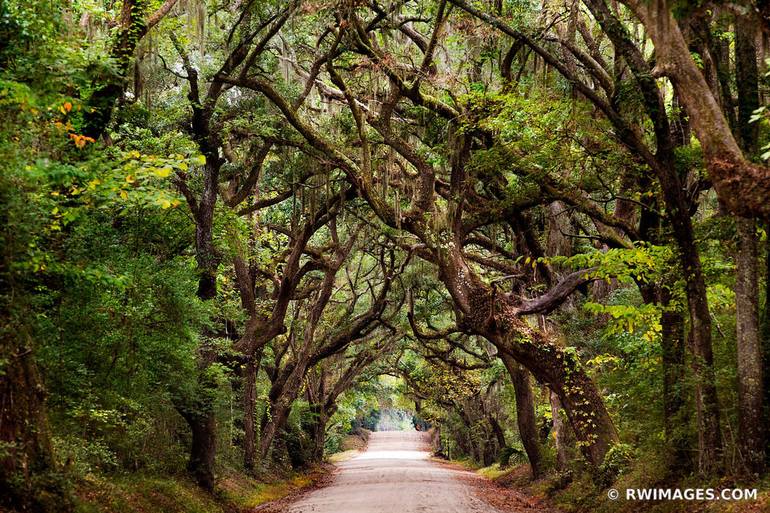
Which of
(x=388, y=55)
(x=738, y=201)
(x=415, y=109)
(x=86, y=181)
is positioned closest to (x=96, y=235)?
(x=86, y=181)

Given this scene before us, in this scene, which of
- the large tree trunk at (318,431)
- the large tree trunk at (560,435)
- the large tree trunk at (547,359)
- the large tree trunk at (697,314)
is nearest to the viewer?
the large tree trunk at (697,314)

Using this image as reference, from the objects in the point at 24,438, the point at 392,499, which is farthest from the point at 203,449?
the point at 24,438

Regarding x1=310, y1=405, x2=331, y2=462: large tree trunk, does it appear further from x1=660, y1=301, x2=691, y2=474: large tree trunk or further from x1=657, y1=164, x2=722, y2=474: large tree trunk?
x1=657, y1=164, x2=722, y2=474: large tree trunk

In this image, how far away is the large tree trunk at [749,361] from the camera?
27.6 ft

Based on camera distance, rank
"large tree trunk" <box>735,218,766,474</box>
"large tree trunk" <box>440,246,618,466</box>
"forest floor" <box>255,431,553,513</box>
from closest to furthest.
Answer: "large tree trunk" <box>735,218,766,474</box>, "large tree trunk" <box>440,246,618,466</box>, "forest floor" <box>255,431,553,513</box>

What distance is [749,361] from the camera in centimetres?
848

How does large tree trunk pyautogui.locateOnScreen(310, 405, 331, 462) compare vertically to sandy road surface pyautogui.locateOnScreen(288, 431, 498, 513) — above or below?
above

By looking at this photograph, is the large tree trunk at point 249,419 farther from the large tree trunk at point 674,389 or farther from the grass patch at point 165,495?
the large tree trunk at point 674,389

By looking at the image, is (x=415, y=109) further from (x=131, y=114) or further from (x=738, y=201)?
(x=738, y=201)

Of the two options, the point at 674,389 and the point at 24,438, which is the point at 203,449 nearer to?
the point at 24,438

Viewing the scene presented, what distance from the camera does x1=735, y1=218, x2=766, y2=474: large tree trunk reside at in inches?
332

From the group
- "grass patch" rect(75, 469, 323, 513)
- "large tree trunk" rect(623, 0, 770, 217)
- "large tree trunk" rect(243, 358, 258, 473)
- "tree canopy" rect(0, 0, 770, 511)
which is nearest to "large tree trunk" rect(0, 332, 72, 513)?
"tree canopy" rect(0, 0, 770, 511)

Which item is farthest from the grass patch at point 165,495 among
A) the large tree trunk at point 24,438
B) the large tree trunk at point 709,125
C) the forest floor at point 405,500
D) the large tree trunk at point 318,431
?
the large tree trunk at point 318,431

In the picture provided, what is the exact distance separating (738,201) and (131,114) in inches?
402
